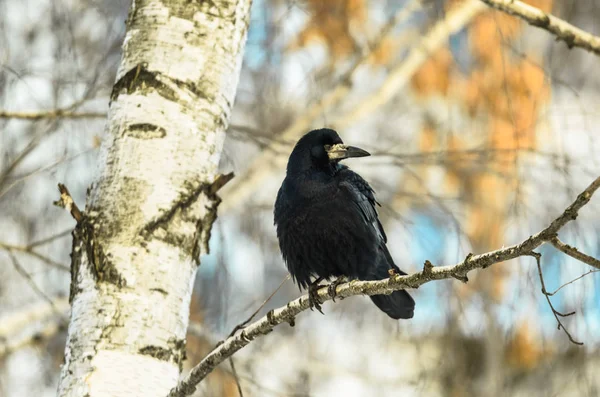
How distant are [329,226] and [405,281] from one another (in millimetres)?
1601

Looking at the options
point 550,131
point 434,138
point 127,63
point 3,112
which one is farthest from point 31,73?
point 434,138

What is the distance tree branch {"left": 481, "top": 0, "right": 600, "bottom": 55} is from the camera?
2.99m

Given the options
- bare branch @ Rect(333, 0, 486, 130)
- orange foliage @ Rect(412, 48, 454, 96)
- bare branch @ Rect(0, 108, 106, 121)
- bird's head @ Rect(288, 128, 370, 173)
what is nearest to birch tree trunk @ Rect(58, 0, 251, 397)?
bare branch @ Rect(0, 108, 106, 121)

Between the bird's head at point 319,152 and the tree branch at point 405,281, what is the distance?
1.17 meters

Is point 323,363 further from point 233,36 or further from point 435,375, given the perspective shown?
point 233,36

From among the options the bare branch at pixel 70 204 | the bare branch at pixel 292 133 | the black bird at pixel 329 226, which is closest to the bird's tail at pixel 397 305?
the black bird at pixel 329 226

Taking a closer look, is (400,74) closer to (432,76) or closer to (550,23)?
(432,76)

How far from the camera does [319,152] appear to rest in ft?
11.5

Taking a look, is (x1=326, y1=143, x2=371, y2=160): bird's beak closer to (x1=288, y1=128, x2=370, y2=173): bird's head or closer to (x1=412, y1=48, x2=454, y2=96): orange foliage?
(x1=288, y1=128, x2=370, y2=173): bird's head

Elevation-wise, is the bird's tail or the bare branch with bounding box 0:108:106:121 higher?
the bare branch with bounding box 0:108:106:121

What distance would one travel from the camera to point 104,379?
216 centimetres

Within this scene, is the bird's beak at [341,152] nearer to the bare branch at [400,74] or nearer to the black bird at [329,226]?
the black bird at [329,226]

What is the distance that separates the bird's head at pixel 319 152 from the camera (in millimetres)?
3465

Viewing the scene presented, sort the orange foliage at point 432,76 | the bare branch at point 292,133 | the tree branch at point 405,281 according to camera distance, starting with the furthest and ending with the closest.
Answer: the orange foliage at point 432,76 → the bare branch at point 292,133 → the tree branch at point 405,281
